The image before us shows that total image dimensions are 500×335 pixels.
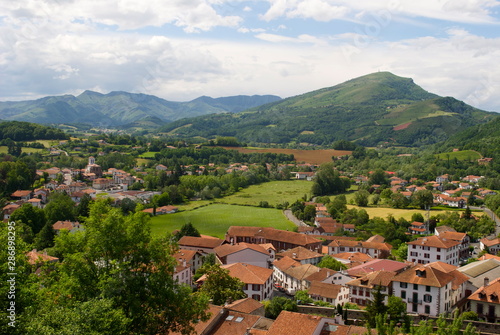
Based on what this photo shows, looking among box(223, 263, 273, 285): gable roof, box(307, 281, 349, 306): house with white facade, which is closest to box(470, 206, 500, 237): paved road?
box(307, 281, 349, 306): house with white facade

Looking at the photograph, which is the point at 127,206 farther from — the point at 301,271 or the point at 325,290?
the point at 325,290

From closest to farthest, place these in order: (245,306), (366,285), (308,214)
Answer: (245,306)
(366,285)
(308,214)

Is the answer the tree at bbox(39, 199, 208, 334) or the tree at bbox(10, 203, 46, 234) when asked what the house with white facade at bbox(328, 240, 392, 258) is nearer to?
the tree at bbox(10, 203, 46, 234)

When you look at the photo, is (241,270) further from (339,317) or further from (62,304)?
(62,304)

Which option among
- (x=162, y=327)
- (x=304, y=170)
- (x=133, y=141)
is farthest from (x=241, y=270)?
(x=133, y=141)

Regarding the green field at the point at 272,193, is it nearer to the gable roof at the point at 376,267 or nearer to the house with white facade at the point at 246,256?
the house with white facade at the point at 246,256

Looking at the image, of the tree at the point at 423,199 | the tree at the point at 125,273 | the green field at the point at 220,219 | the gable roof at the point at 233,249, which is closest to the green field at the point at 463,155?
the tree at the point at 423,199

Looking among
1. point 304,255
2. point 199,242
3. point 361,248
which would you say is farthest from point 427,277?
point 199,242
